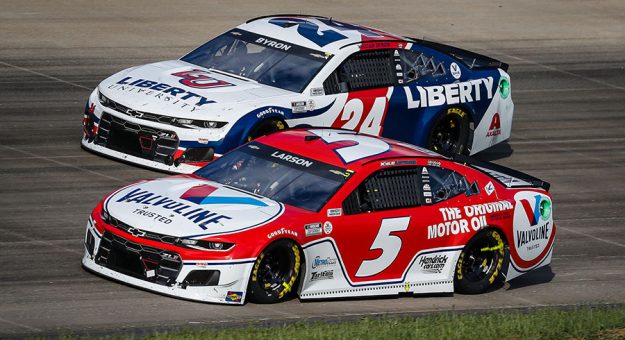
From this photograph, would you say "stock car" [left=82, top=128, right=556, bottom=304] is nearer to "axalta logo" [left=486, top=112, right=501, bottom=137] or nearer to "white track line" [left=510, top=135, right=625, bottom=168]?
"axalta logo" [left=486, top=112, right=501, bottom=137]

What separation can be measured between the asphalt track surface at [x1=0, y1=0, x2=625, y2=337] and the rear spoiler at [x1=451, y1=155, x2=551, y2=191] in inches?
35.9

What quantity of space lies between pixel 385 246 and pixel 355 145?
1114 mm

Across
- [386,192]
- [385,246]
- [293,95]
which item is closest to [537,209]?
[386,192]

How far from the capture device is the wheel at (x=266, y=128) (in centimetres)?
1519

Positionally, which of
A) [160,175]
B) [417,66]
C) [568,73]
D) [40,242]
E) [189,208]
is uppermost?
[189,208]

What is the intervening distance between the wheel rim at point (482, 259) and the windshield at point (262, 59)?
3.86m

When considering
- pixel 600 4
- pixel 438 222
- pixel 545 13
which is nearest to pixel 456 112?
pixel 438 222

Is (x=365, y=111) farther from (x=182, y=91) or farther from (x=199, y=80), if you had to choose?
(x=182, y=91)

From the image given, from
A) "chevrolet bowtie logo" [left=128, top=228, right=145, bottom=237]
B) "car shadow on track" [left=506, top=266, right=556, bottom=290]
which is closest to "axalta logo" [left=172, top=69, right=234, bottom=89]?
"car shadow on track" [left=506, top=266, right=556, bottom=290]

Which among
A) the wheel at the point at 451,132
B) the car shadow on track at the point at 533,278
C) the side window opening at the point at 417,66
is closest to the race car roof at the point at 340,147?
the car shadow on track at the point at 533,278

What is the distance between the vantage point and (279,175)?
12.1 metres

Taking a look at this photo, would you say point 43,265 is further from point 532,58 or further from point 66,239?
point 532,58

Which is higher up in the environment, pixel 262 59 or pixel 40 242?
pixel 262 59

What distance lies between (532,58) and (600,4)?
5.91 meters
